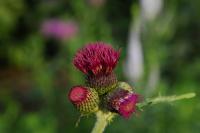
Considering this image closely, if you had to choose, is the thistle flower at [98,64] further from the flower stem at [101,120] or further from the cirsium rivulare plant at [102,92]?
the flower stem at [101,120]

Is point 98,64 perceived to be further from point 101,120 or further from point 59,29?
point 59,29

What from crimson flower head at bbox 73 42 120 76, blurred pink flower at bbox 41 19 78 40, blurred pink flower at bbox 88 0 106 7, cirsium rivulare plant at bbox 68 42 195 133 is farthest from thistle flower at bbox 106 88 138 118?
blurred pink flower at bbox 41 19 78 40

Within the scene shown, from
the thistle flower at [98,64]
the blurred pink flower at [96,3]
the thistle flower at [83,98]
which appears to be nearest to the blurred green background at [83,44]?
the blurred pink flower at [96,3]

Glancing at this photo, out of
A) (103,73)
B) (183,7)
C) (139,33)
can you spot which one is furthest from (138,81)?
(103,73)

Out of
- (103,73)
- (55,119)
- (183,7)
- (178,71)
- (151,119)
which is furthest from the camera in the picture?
(183,7)

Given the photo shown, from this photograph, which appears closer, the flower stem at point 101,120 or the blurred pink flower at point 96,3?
the flower stem at point 101,120

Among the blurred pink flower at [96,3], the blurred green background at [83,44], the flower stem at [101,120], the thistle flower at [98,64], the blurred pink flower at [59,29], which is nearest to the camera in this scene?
the flower stem at [101,120]

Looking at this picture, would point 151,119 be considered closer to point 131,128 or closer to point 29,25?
point 131,128
